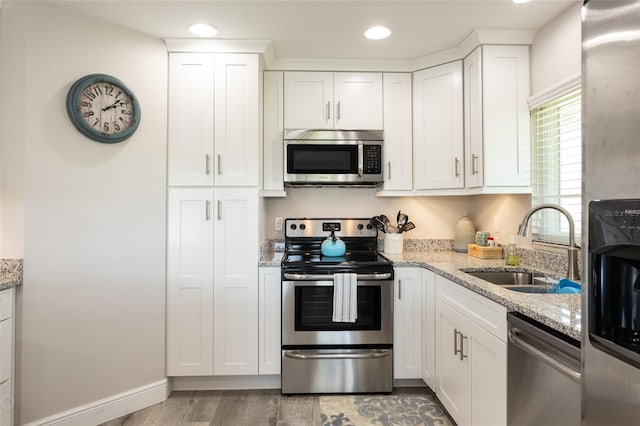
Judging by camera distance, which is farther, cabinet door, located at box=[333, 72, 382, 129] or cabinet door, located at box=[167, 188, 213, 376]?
cabinet door, located at box=[333, 72, 382, 129]

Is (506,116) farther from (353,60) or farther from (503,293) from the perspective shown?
(503,293)

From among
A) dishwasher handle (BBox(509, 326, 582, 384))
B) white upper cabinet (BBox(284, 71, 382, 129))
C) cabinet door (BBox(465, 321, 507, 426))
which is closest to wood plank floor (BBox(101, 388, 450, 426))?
cabinet door (BBox(465, 321, 507, 426))

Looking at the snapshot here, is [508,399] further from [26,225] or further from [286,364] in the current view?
[26,225]

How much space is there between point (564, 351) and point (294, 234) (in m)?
2.09

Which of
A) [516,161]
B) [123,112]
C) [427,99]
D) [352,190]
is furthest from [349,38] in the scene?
[123,112]

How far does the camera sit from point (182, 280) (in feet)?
7.81

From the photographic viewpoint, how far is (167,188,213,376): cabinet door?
2371 millimetres

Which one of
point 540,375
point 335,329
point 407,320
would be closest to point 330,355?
point 335,329

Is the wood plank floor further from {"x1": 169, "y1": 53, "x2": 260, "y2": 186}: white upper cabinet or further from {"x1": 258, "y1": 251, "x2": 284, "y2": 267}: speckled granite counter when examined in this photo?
{"x1": 169, "y1": 53, "x2": 260, "y2": 186}: white upper cabinet

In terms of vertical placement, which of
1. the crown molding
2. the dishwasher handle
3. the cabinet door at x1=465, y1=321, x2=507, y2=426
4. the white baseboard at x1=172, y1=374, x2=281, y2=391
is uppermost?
the crown molding

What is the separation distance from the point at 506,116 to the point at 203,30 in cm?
210

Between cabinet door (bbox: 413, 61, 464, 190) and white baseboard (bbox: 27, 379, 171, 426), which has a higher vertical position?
cabinet door (bbox: 413, 61, 464, 190)

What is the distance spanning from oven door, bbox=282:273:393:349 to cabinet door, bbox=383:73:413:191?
37.2 inches

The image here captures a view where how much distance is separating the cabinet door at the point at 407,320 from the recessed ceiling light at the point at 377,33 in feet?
5.26
